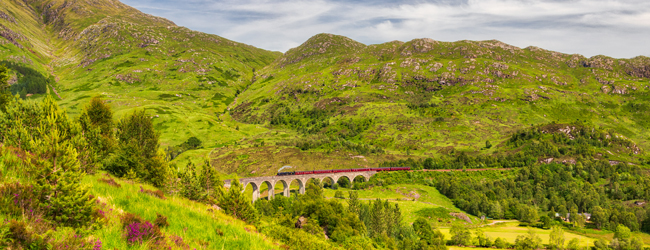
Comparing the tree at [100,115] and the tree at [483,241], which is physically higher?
the tree at [100,115]

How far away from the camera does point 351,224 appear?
6762 centimetres

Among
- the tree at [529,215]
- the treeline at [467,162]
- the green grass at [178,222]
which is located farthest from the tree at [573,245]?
the green grass at [178,222]

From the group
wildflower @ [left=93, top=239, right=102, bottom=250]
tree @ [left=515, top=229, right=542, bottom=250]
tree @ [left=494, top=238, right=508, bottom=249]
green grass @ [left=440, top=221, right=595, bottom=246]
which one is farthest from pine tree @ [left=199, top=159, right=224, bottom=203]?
tree @ [left=515, top=229, right=542, bottom=250]

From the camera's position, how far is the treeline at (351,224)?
58375mm

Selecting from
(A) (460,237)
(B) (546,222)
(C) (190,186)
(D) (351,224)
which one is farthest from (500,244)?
(C) (190,186)

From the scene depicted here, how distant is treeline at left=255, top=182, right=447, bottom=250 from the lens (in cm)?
5838

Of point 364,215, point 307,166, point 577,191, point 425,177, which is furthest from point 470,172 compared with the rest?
point 364,215

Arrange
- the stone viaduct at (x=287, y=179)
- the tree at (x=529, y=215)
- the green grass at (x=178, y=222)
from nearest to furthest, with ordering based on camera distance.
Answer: the green grass at (x=178, y=222) < the stone viaduct at (x=287, y=179) < the tree at (x=529, y=215)

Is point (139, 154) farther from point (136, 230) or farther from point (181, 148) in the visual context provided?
point (181, 148)

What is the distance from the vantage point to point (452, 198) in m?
138

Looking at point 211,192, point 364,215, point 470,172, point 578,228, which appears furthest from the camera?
point 470,172

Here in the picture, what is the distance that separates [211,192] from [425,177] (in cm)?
13387

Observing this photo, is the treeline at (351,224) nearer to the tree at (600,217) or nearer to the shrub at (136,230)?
the shrub at (136,230)

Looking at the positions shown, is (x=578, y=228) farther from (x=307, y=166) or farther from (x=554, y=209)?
(x=307, y=166)
